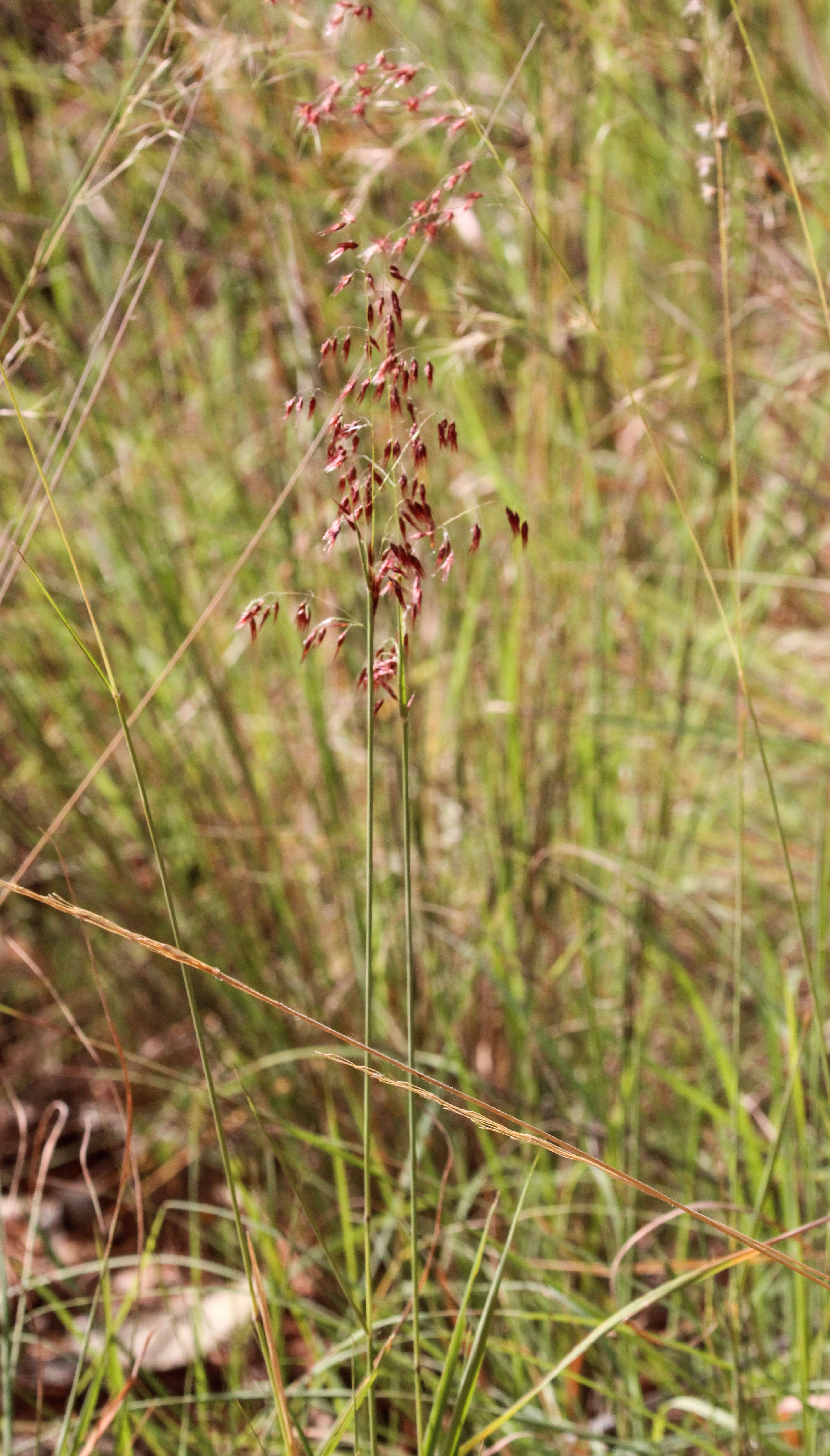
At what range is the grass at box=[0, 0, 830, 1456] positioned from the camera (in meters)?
0.97

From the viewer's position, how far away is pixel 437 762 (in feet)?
5.28

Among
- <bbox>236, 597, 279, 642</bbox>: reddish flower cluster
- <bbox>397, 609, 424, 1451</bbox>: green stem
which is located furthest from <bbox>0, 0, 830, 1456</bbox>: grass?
<bbox>236, 597, 279, 642</bbox>: reddish flower cluster

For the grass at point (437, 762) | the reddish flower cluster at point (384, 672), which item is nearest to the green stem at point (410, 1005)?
the reddish flower cluster at point (384, 672)

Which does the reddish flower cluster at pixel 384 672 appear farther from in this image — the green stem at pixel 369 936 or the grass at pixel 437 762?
the grass at pixel 437 762

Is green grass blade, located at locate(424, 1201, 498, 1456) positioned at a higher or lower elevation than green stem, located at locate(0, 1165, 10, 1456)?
higher

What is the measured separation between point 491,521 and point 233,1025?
2.61 feet

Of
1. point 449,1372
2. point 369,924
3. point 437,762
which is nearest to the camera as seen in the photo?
point 369,924

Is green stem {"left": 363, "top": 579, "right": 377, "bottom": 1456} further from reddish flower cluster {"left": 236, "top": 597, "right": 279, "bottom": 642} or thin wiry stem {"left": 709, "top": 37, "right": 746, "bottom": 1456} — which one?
thin wiry stem {"left": 709, "top": 37, "right": 746, "bottom": 1456}

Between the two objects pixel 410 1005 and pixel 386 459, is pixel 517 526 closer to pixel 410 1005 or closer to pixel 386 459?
pixel 386 459

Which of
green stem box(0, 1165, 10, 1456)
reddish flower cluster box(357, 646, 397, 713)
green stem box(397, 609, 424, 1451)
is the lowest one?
green stem box(0, 1165, 10, 1456)

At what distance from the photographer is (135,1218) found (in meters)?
Answer: 1.53

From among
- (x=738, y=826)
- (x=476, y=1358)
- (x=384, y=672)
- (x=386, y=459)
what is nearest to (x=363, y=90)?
(x=386, y=459)

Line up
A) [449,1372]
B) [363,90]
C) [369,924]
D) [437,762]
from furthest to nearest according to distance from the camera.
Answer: [437,762] → [363,90] → [449,1372] → [369,924]

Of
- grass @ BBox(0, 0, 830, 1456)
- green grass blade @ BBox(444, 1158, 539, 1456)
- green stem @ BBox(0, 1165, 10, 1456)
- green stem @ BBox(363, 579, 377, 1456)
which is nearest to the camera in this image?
green stem @ BBox(363, 579, 377, 1456)
